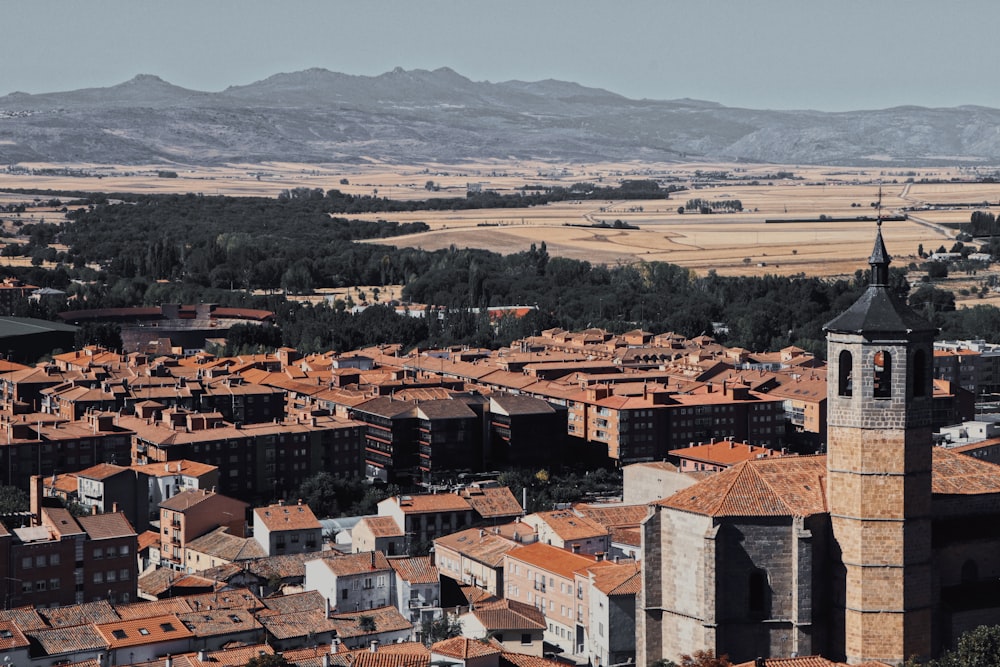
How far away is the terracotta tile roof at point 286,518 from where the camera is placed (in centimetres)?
4750

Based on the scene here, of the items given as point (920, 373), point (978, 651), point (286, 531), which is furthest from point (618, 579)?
point (286, 531)

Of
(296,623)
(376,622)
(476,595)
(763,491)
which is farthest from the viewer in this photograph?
(476,595)

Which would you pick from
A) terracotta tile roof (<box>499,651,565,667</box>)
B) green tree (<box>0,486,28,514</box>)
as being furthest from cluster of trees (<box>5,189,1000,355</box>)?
terracotta tile roof (<box>499,651,565,667</box>)

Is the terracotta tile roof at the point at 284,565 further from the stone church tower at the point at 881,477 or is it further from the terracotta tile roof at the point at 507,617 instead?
the stone church tower at the point at 881,477

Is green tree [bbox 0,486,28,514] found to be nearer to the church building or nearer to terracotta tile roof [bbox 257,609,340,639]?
terracotta tile roof [bbox 257,609,340,639]

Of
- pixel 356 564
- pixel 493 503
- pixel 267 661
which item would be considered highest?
pixel 267 661

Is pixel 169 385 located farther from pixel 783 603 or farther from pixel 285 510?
pixel 783 603

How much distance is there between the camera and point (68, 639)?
35.0 meters

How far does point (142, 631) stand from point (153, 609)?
5.26 ft

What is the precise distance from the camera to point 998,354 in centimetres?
8619

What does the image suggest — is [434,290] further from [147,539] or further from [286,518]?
[286,518]

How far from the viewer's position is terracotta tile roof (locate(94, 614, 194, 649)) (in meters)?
35.1

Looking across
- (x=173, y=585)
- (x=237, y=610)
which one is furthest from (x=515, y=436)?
(x=237, y=610)

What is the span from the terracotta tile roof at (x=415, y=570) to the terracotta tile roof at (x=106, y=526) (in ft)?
18.3
